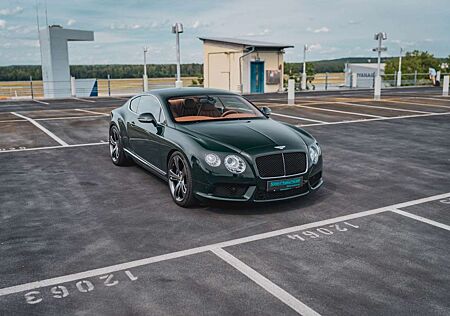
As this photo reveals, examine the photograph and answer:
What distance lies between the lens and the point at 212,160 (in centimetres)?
577

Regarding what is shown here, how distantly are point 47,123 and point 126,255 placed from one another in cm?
1244

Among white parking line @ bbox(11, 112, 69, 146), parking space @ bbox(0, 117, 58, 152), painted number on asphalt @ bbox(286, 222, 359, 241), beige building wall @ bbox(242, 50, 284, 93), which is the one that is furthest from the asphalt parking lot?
beige building wall @ bbox(242, 50, 284, 93)

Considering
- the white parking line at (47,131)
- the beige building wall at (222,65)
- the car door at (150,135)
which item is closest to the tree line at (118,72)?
the beige building wall at (222,65)

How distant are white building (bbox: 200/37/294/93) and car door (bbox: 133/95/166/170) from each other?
26390 mm

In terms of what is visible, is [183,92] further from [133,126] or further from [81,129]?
[81,129]

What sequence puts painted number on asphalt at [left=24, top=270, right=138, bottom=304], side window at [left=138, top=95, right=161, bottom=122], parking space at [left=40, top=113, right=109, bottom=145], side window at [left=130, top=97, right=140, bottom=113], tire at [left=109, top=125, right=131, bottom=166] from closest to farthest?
painted number on asphalt at [left=24, top=270, right=138, bottom=304] → side window at [left=138, top=95, right=161, bottom=122] → side window at [left=130, top=97, right=140, bottom=113] → tire at [left=109, top=125, right=131, bottom=166] → parking space at [left=40, top=113, right=109, bottom=145]

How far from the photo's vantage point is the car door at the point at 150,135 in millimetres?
6910

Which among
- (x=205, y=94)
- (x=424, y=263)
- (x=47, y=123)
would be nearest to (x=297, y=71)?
(x=47, y=123)

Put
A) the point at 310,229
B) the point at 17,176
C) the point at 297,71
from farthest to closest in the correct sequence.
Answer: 1. the point at 297,71
2. the point at 17,176
3. the point at 310,229

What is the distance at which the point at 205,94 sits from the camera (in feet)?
24.8

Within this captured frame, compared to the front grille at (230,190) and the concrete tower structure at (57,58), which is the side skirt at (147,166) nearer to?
the front grille at (230,190)

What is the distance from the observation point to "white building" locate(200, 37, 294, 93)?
112ft

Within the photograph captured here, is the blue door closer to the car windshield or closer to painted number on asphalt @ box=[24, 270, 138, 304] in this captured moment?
the car windshield

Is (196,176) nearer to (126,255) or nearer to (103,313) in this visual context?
(126,255)
